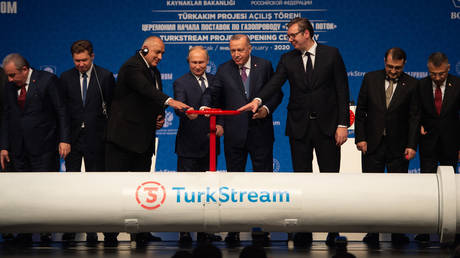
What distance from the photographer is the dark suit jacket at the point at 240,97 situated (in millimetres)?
5172

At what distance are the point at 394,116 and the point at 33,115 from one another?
3037mm

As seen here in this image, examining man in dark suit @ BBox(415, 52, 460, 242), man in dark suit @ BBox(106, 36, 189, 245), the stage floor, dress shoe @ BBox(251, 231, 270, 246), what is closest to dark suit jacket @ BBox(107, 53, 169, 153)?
man in dark suit @ BBox(106, 36, 189, 245)

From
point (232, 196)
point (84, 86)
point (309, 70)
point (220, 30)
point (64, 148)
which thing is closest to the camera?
point (232, 196)

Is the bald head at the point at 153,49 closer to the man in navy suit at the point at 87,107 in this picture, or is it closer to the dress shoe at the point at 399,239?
the man in navy suit at the point at 87,107

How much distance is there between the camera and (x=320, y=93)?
4988 mm

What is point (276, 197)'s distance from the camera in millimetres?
4285

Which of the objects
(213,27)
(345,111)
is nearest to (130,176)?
(345,111)

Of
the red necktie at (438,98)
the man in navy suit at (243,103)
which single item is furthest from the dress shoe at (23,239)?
the red necktie at (438,98)

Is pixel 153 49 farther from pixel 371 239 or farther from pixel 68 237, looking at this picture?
pixel 371 239

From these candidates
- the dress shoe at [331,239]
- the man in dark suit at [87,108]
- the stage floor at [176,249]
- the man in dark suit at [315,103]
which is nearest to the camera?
the stage floor at [176,249]

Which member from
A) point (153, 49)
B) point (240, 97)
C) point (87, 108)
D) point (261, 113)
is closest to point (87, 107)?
point (87, 108)

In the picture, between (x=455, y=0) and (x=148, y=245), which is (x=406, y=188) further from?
(x=455, y=0)

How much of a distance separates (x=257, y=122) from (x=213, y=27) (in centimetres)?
287

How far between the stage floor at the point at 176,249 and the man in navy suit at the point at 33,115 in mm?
807
